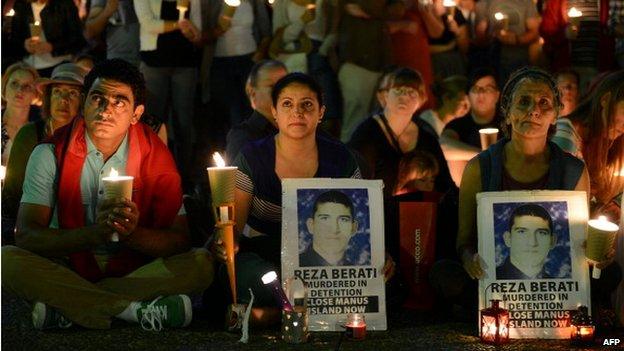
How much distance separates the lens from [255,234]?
656 centimetres

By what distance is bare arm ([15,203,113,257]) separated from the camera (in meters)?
6.03

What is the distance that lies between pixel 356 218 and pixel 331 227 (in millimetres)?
132

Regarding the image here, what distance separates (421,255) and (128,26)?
4073 millimetres

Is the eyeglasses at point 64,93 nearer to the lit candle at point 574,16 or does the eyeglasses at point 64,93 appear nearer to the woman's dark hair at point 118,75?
the woman's dark hair at point 118,75

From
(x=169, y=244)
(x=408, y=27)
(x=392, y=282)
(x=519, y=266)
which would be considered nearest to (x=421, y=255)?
(x=392, y=282)

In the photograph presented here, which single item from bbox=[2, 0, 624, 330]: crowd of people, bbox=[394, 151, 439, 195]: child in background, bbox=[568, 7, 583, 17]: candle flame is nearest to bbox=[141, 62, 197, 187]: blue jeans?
bbox=[2, 0, 624, 330]: crowd of people

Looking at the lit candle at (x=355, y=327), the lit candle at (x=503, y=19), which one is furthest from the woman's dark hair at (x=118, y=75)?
the lit candle at (x=503, y=19)

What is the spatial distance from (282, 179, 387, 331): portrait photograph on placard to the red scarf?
0.66 metres

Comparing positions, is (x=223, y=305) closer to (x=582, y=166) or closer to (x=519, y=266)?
(x=519, y=266)

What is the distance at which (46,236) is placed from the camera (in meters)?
6.10

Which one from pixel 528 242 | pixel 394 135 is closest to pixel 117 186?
pixel 528 242

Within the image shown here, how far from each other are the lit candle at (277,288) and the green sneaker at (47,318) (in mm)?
1013

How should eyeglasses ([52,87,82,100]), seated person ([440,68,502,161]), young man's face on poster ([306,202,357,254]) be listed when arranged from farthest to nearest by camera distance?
1. seated person ([440,68,502,161])
2. eyeglasses ([52,87,82,100])
3. young man's face on poster ([306,202,357,254])

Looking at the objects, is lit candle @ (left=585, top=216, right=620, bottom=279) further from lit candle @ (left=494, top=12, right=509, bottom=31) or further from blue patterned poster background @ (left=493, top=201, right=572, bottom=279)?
lit candle @ (left=494, top=12, right=509, bottom=31)
